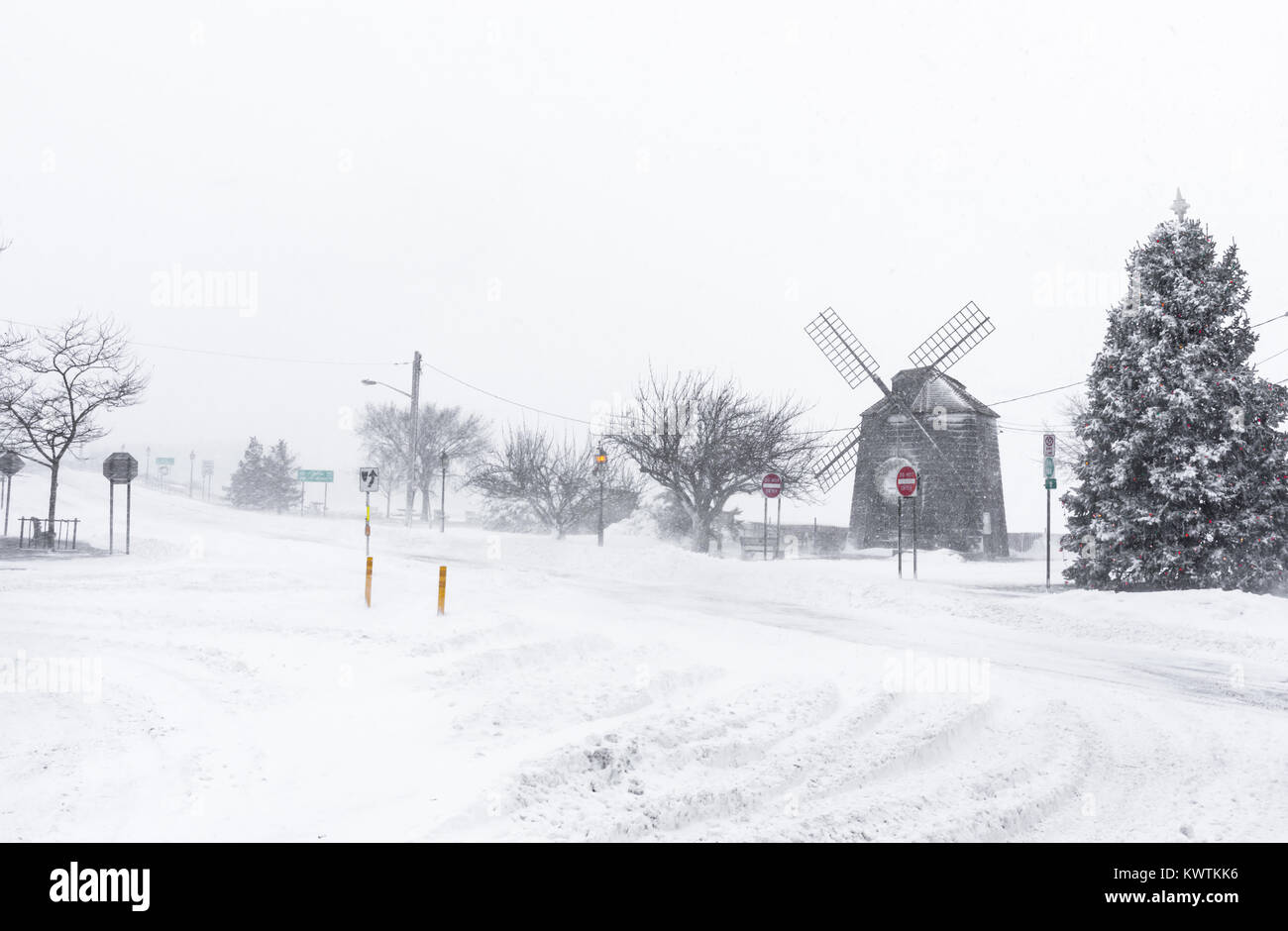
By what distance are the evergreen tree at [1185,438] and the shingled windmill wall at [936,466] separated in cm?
1537

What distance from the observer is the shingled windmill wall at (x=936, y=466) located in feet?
124

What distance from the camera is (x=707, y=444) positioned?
1364 inches

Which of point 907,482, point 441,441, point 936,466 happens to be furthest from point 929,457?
point 441,441

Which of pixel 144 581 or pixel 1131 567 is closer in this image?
pixel 144 581

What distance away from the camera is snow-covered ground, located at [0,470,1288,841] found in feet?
19.3

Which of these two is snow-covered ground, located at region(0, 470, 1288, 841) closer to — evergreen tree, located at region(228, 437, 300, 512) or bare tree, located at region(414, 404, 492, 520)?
bare tree, located at region(414, 404, 492, 520)

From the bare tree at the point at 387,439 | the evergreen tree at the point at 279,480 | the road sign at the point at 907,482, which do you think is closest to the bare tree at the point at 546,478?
the road sign at the point at 907,482

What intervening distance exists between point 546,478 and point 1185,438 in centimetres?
2610

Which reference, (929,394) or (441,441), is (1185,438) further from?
(441,441)

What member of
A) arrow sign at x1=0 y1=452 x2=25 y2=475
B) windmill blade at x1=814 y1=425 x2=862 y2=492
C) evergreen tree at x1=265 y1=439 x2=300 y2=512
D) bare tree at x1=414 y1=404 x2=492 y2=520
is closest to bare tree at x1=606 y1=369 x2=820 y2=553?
windmill blade at x1=814 y1=425 x2=862 y2=492

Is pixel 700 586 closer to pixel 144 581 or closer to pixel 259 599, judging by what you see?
pixel 259 599

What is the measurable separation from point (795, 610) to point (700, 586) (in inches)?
184

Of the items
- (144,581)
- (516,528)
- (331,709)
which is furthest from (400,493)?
(331,709)
